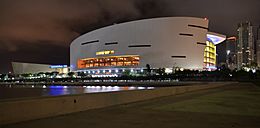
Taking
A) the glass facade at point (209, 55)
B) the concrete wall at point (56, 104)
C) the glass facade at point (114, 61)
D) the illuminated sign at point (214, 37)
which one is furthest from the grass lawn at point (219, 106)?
the illuminated sign at point (214, 37)

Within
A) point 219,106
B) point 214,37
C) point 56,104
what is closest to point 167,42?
point 214,37

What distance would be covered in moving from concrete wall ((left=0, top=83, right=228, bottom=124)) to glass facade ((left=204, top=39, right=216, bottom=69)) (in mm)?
138048

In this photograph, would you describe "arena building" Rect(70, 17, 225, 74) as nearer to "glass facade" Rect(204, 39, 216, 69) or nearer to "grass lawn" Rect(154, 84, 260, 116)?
"glass facade" Rect(204, 39, 216, 69)

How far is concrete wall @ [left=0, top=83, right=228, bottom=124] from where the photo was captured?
22.7 ft

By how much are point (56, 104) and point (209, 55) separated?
492 ft

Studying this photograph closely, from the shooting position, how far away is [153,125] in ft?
23.6

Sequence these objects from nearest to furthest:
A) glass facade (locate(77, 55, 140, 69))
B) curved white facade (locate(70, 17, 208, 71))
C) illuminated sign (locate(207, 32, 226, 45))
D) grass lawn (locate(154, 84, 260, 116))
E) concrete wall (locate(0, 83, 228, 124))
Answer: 1. concrete wall (locate(0, 83, 228, 124))
2. grass lawn (locate(154, 84, 260, 116))
3. curved white facade (locate(70, 17, 208, 71))
4. glass facade (locate(77, 55, 140, 69))
5. illuminated sign (locate(207, 32, 226, 45))

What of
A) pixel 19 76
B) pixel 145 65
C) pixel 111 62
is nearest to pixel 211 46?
pixel 145 65

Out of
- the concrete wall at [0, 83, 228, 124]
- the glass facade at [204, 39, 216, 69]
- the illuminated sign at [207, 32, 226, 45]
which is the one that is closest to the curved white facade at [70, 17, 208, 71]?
the glass facade at [204, 39, 216, 69]

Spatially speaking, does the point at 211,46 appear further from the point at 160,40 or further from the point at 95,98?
the point at 95,98

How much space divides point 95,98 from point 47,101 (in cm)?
251

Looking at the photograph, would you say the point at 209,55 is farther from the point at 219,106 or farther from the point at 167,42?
the point at 219,106

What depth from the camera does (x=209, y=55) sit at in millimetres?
150375

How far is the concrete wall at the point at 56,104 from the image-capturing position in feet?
22.7
